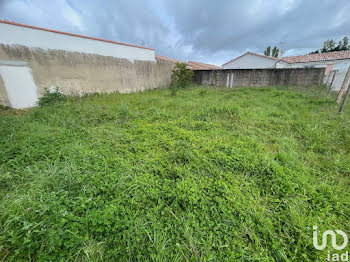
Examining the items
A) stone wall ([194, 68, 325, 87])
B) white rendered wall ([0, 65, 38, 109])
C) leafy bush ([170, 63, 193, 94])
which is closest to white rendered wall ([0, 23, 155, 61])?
white rendered wall ([0, 65, 38, 109])

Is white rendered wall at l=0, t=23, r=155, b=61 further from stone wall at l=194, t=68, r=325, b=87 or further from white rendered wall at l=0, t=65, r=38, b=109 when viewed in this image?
stone wall at l=194, t=68, r=325, b=87

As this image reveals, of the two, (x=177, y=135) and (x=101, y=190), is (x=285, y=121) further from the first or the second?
(x=101, y=190)

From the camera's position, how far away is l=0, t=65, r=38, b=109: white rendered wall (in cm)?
440

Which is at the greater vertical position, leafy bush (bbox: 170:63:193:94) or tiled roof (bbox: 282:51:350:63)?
tiled roof (bbox: 282:51:350:63)

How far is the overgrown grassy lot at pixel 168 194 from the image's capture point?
1.04 metres

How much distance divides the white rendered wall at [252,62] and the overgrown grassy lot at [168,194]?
678 inches

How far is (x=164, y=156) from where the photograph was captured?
2053mm

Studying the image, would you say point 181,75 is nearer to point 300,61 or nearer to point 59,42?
point 59,42

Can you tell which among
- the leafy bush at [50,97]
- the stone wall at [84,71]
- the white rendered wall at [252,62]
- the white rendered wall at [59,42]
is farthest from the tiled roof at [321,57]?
the leafy bush at [50,97]

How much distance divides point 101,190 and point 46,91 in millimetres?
6033

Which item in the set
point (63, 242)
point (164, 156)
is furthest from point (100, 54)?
point (63, 242)

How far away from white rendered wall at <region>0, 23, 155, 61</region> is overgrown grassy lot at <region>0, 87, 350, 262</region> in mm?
4202

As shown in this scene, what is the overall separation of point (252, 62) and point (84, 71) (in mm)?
18998

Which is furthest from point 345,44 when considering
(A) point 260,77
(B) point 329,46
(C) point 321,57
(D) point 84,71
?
(D) point 84,71
